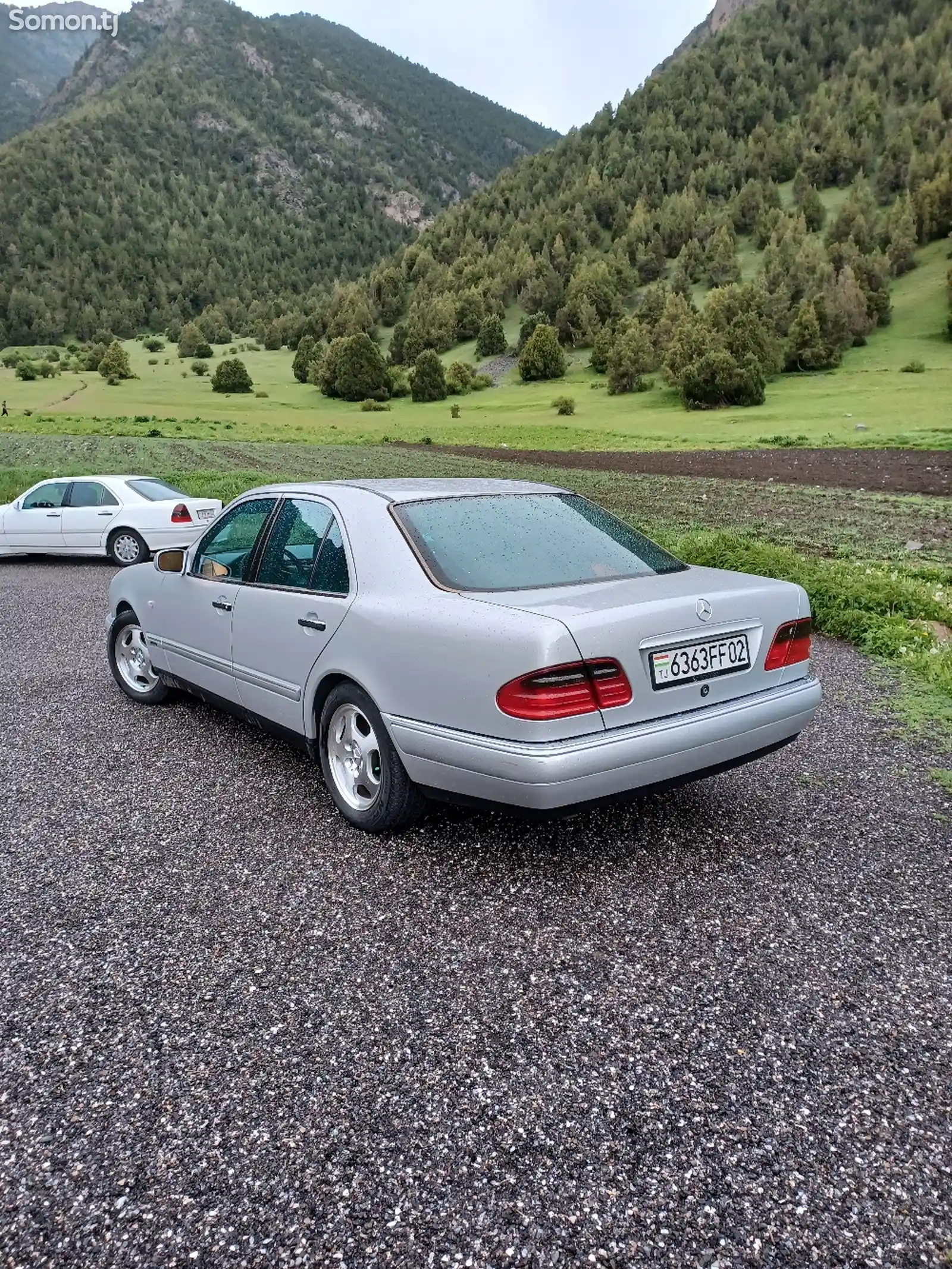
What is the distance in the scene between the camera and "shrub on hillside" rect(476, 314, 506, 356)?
310ft

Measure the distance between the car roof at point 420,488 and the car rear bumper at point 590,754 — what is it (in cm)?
125

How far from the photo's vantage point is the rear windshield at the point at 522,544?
141 inches

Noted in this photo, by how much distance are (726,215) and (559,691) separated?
123 meters

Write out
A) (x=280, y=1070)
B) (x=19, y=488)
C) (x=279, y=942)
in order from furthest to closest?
1. (x=19, y=488)
2. (x=279, y=942)
3. (x=280, y=1070)

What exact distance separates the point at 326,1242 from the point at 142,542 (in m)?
12.4

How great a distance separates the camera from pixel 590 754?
3.01 m

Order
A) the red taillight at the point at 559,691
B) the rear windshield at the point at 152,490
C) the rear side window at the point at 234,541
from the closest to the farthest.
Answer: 1. the red taillight at the point at 559,691
2. the rear side window at the point at 234,541
3. the rear windshield at the point at 152,490

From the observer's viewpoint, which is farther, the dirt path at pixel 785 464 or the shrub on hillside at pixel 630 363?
the shrub on hillside at pixel 630 363

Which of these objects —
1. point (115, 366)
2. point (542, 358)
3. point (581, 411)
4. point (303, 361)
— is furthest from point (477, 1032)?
point (303, 361)

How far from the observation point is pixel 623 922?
3082 mm

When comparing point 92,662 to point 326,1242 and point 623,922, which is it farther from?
point 326,1242

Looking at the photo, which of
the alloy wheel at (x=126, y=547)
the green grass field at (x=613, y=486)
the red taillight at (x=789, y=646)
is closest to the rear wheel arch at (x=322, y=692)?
the red taillight at (x=789, y=646)

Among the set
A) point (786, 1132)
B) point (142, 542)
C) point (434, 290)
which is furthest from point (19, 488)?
point (434, 290)

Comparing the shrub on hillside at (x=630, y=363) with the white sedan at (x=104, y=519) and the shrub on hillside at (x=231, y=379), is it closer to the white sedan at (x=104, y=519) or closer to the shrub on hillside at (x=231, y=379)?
the shrub on hillside at (x=231, y=379)
